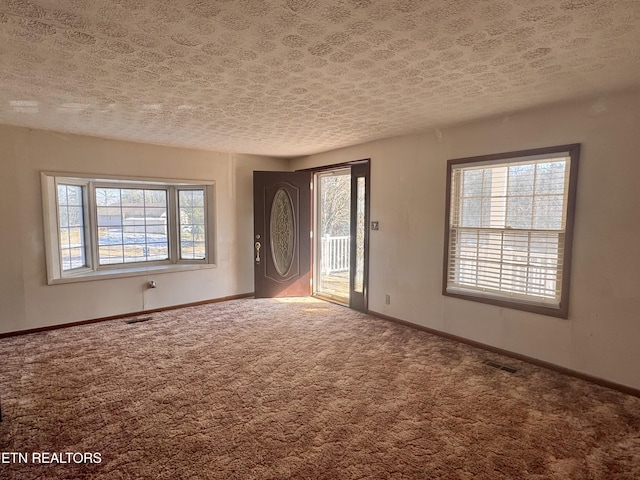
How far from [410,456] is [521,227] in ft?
7.46

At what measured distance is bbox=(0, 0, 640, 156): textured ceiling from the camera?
159 cm

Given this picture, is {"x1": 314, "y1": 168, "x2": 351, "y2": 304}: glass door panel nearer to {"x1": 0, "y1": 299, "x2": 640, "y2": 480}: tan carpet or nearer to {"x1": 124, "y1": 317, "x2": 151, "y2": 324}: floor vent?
{"x1": 0, "y1": 299, "x2": 640, "y2": 480}: tan carpet

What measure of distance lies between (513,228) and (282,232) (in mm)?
3392

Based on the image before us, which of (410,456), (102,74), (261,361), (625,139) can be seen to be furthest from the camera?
(261,361)

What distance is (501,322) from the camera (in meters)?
3.37

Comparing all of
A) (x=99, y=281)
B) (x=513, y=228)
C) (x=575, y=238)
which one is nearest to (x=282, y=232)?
(x=99, y=281)

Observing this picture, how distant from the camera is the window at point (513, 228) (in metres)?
2.96

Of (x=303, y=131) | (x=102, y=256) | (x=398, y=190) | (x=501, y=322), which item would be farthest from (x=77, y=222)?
(x=501, y=322)

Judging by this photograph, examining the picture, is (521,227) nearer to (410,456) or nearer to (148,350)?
(410,456)

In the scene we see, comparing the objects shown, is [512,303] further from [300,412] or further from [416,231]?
[300,412]

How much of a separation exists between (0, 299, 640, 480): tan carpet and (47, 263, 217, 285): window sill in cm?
70
